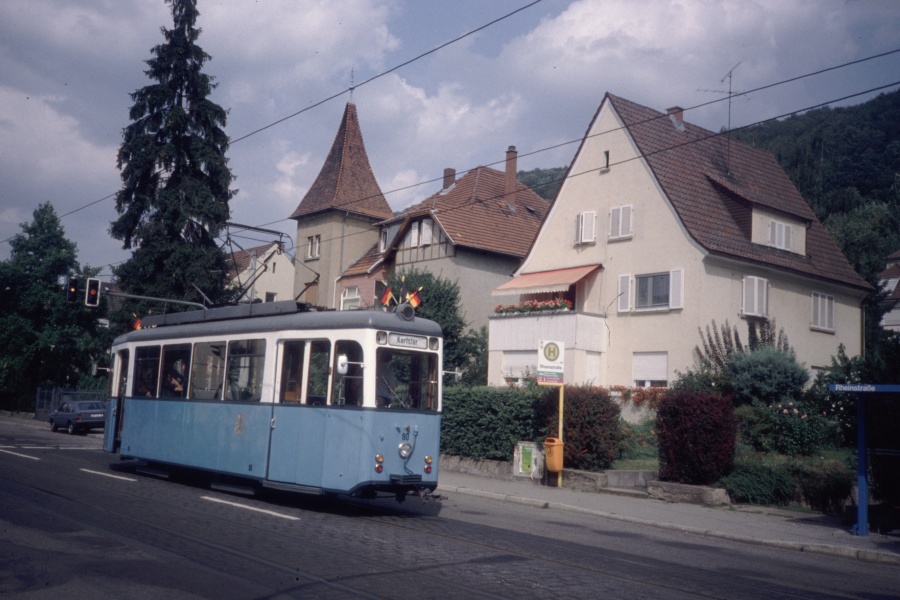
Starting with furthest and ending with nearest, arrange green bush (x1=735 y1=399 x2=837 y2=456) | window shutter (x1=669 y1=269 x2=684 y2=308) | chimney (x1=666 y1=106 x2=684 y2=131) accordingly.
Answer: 1. chimney (x1=666 y1=106 x2=684 y2=131)
2. window shutter (x1=669 y1=269 x2=684 y2=308)
3. green bush (x1=735 y1=399 x2=837 y2=456)

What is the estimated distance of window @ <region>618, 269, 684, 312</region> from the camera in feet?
99.9

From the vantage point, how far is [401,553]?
10203 mm

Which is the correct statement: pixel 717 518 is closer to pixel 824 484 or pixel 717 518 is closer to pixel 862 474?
pixel 824 484

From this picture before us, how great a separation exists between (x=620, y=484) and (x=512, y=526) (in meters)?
6.82

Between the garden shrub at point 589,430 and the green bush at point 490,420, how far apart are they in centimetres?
80

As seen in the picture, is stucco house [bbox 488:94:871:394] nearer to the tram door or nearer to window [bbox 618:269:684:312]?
window [bbox 618:269:684:312]

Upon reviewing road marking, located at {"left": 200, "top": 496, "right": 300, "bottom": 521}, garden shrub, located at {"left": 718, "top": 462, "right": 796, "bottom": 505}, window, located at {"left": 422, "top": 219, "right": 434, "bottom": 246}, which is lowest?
road marking, located at {"left": 200, "top": 496, "right": 300, "bottom": 521}

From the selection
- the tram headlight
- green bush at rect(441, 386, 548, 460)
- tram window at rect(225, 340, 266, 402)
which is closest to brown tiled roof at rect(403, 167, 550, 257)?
green bush at rect(441, 386, 548, 460)

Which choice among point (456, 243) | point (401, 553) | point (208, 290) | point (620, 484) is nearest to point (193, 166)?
point (208, 290)

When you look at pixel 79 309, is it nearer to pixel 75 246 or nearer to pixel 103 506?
pixel 75 246

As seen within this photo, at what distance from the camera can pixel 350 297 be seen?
48.5 meters

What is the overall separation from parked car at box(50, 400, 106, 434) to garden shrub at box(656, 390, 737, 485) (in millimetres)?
27982

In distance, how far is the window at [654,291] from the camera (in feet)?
99.9

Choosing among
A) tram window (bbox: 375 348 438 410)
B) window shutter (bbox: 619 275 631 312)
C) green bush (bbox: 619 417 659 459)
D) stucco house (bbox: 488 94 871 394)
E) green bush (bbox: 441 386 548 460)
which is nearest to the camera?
tram window (bbox: 375 348 438 410)
